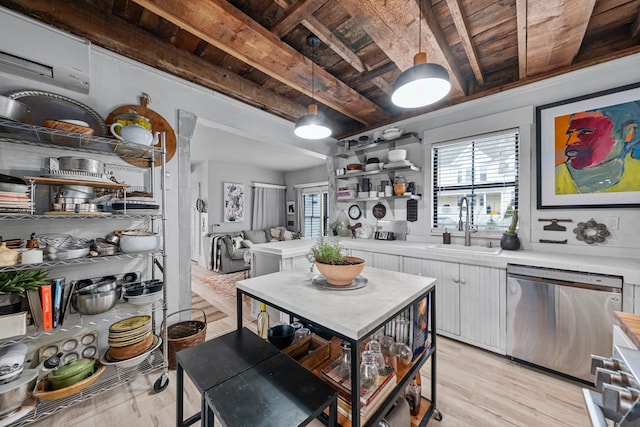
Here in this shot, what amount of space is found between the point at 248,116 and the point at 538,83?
300 cm

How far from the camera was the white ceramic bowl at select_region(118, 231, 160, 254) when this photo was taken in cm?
172

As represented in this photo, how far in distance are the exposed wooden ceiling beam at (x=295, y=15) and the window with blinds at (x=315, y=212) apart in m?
4.73

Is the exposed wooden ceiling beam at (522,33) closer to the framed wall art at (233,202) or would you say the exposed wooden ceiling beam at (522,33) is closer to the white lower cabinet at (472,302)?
the white lower cabinet at (472,302)

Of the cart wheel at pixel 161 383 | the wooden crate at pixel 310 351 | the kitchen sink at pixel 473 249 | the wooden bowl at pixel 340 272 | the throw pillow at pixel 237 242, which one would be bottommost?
the cart wheel at pixel 161 383

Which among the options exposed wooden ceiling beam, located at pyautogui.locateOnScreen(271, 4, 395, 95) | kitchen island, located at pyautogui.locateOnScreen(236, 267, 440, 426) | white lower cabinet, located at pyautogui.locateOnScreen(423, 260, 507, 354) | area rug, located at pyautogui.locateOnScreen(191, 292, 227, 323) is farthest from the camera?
area rug, located at pyautogui.locateOnScreen(191, 292, 227, 323)

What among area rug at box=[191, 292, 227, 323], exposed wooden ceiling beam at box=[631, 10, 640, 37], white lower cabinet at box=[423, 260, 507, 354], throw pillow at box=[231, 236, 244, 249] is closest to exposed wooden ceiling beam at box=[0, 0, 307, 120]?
area rug at box=[191, 292, 227, 323]

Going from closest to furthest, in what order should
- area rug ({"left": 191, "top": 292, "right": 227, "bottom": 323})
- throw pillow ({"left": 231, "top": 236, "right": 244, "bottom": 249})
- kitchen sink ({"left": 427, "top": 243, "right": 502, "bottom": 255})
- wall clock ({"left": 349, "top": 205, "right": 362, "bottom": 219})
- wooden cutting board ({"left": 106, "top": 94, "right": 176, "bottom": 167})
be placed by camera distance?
1. wooden cutting board ({"left": 106, "top": 94, "right": 176, "bottom": 167})
2. kitchen sink ({"left": 427, "top": 243, "right": 502, "bottom": 255})
3. area rug ({"left": 191, "top": 292, "right": 227, "bottom": 323})
4. wall clock ({"left": 349, "top": 205, "right": 362, "bottom": 219})
5. throw pillow ({"left": 231, "top": 236, "right": 244, "bottom": 249})

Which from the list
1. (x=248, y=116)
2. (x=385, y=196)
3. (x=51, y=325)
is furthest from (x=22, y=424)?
(x=385, y=196)

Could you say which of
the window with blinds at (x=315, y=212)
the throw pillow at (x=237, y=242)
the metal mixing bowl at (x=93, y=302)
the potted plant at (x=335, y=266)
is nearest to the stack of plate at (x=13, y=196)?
the metal mixing bowl at (x=93, y=302)

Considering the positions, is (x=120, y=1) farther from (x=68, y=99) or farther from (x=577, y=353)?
(x=577, y=353)

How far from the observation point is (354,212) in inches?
151

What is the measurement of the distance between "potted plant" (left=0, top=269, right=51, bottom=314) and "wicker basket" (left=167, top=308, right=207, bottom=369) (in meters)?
0.84

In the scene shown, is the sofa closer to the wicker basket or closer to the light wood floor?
the wicker basket

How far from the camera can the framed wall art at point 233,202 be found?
231 inches
